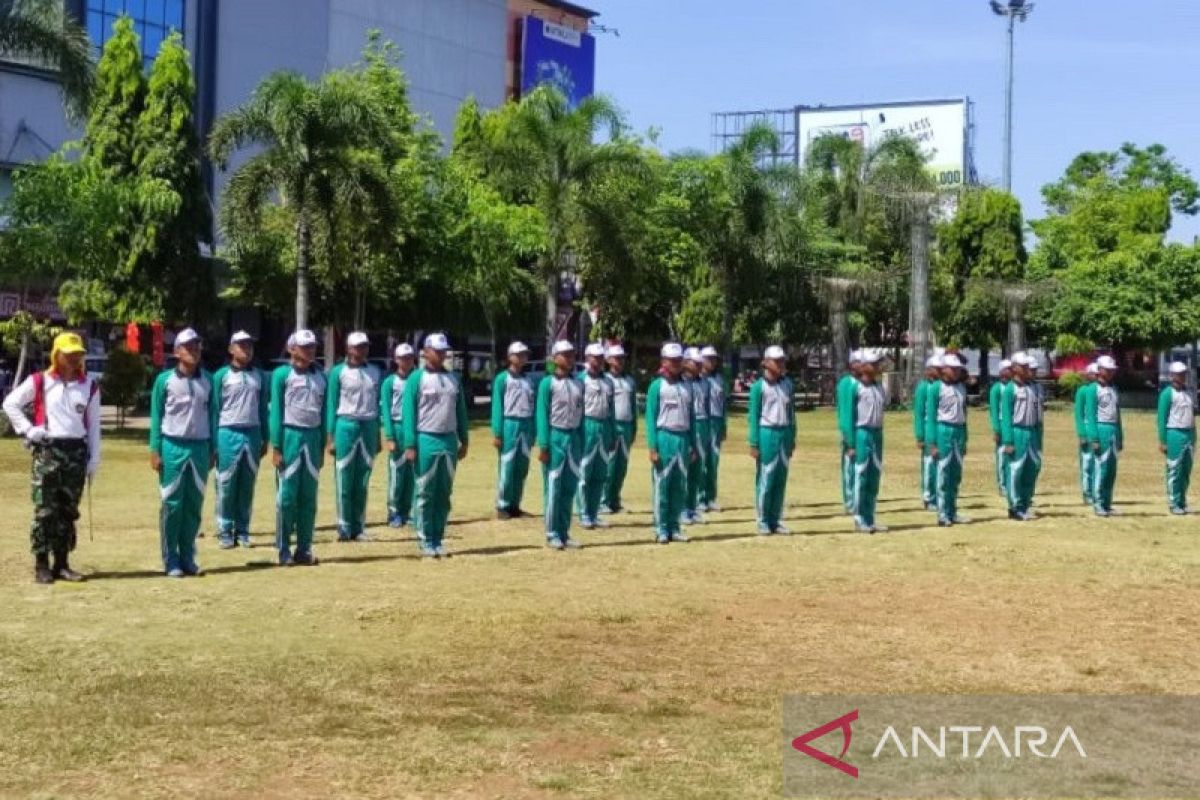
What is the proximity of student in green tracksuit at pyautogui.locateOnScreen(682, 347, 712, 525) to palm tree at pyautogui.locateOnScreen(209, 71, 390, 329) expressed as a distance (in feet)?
50.3

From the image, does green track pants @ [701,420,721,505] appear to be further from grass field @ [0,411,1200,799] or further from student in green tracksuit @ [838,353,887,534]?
student in green tracksuit @ [838,353,887,534]

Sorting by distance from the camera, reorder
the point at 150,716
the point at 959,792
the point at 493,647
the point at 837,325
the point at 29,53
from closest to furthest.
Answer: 1. the point at 959,792
2. the point at 150,716
3. the point at 493,647
4. the point at 29,53
5. the point at 837,325

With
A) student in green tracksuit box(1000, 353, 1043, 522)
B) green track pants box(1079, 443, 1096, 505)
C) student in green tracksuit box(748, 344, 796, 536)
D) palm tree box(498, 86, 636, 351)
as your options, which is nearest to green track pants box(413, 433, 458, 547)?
student in green tracksuit box(748, 344, 796, 536)

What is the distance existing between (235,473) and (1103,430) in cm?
1022

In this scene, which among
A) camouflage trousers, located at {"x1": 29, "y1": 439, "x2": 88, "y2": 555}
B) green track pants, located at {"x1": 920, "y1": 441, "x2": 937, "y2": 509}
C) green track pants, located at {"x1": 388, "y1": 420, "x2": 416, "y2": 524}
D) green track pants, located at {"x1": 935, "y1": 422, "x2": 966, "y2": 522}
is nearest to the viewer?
camouflage trousers, located at {"x1": 29, "y1": 439, "x2": 88, "y2": 555}

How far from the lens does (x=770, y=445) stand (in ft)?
50.8

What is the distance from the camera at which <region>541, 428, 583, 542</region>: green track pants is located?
1411 cm

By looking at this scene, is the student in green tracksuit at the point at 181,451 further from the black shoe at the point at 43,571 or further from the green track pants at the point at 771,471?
the green track pants at the point at 771,471

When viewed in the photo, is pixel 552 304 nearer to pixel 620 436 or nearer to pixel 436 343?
pixel 620 436

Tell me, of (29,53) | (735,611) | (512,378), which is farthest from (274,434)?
(29,53)

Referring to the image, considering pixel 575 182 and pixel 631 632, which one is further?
pixel 575 182

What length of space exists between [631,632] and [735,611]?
1.17 m

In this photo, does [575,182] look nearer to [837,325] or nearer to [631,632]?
[837,325]

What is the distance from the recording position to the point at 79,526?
15469 mm
